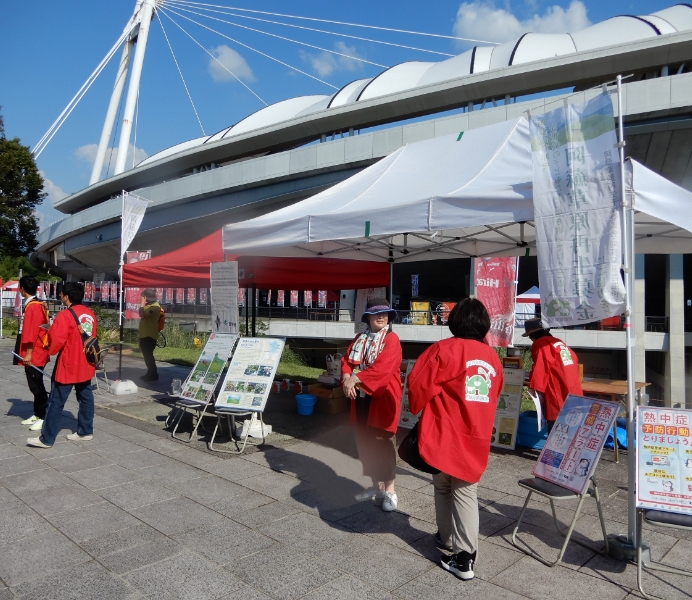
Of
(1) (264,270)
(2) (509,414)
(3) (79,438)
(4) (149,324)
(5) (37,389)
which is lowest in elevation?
(3) (79,438)

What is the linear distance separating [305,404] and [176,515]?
4.04m

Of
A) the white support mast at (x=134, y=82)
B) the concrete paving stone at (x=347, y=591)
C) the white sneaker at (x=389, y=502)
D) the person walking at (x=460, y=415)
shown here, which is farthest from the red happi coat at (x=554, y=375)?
the white support mast at (x=134, y=82)

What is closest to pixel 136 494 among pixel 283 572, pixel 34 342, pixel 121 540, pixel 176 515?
pixel 176 515

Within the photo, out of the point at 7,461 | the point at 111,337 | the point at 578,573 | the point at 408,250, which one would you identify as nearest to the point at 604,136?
the point at 578,573

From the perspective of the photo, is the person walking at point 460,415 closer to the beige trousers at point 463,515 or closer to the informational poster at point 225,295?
the beige trousers at point 463,515

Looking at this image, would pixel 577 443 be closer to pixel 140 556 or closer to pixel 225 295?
pixel 140 556

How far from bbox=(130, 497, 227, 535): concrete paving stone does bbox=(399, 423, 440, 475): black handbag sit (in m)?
1.71

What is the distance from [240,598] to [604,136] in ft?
12.7

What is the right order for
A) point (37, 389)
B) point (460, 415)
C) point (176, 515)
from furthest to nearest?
1. point (37, 389)
2. point (176, 515)
3. point (460, 415)

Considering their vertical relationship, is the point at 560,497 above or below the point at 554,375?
below

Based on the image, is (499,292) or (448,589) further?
(499,292)

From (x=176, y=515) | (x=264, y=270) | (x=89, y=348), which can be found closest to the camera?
(x=176, y=515)

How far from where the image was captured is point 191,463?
19.6ft

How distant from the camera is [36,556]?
371 centimetres
